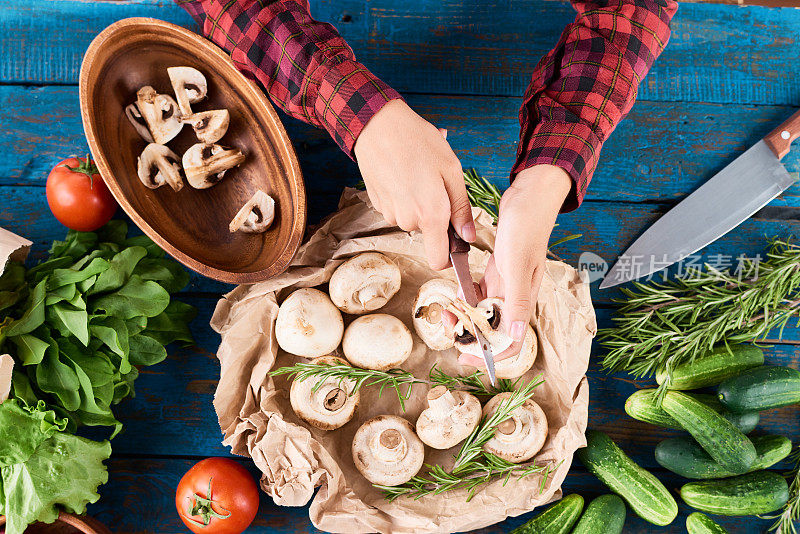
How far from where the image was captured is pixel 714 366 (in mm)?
1255

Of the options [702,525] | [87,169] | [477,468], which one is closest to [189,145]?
[87,169]

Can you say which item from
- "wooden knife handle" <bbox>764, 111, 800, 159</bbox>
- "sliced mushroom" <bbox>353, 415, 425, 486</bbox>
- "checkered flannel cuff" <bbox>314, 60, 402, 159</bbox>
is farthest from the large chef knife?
"checkered flannel cuff" <bbox>314, 60, 402, 159</bbox>

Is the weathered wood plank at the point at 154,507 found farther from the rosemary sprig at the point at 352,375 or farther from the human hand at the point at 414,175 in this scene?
the human hand at the point at 414,175

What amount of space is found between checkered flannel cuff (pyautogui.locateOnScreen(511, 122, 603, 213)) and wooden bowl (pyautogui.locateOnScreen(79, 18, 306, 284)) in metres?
0.48

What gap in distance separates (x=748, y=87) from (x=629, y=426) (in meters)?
0.92

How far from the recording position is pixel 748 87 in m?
1.39

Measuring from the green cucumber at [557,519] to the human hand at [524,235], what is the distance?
0.52 meters

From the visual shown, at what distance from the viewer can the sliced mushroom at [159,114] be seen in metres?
1.19

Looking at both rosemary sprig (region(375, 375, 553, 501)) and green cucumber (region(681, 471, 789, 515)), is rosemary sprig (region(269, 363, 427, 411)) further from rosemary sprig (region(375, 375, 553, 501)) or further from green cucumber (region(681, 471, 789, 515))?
green cucumber (region(681, 471, 789, 515))

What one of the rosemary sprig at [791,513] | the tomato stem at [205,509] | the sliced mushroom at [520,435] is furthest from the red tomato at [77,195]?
the rosemary sprig at [791,513]

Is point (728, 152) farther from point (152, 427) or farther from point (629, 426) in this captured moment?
point (152, 427)

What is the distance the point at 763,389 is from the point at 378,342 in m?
0.87

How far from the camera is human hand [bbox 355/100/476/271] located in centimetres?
88

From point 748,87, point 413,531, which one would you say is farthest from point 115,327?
point 748,87
